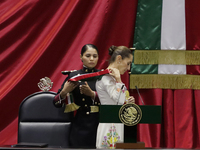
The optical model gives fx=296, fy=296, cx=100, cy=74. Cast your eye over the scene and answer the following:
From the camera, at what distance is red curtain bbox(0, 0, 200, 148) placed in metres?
2.92

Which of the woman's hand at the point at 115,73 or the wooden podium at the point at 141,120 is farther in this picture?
the woman's hand at the point at 115,73

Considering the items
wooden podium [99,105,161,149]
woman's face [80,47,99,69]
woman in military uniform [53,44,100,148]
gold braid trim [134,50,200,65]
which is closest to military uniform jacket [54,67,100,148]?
woman in military uniform [53,44,100,148]

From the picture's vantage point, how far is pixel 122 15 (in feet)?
9.93

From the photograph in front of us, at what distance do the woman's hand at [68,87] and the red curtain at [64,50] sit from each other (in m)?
0.79

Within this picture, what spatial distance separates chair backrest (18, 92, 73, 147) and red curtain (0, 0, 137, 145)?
61cm

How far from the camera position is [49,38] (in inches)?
119

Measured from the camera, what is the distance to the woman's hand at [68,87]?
7.05ft

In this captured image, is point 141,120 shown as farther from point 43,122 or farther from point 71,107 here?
point 43,122

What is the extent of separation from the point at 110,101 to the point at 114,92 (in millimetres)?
151

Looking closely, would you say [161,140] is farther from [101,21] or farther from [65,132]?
[101,21]

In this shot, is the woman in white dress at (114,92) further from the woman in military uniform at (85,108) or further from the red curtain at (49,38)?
the red curtain at (49,38)

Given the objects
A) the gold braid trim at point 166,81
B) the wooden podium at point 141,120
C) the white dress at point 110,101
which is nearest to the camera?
the wooden podium at point 141,120

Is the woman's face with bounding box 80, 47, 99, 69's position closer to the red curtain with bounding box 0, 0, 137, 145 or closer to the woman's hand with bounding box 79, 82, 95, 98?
the woman's hand with bounding box 79, 82, 95, 98

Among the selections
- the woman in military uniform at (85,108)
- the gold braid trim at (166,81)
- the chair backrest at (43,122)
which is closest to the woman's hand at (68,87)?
the woman in military uniform at (85,108)
